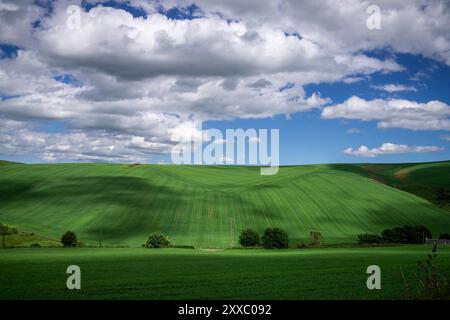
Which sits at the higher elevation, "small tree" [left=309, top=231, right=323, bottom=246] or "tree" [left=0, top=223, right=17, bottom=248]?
"tree" [left=0, top=223, right=17, bottom=248]

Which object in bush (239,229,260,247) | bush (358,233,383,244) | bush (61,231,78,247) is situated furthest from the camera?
bush (358,233,383,244)

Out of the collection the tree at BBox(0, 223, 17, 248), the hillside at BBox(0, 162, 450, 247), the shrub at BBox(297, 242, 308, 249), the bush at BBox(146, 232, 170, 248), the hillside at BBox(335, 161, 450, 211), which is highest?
the hillside at BBox(335, 161, 450, 211)

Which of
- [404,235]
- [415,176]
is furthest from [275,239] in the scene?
[415,176]

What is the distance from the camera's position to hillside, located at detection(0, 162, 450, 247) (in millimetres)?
79562

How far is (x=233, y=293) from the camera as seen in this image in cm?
2128

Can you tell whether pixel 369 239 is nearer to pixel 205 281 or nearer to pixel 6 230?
pixel 205 281

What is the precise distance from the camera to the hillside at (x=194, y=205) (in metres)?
79.6

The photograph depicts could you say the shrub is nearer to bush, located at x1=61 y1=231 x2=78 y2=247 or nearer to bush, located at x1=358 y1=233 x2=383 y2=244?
bush, located at x1=358 y1=233 x2=383 y2=244

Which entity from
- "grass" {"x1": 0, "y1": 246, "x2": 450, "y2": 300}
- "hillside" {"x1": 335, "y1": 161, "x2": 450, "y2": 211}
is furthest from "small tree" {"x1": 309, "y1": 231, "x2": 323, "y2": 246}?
"hillside" {"x1": 335, "y1": 161, "x2": 450, "y2": 211}

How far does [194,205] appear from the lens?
94.1 metres

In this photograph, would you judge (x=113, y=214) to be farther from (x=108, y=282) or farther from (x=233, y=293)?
(x=233, y=293)
